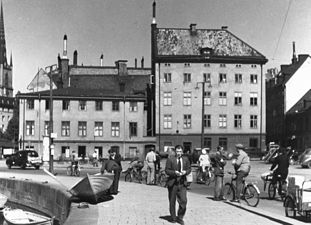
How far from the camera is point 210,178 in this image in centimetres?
2925

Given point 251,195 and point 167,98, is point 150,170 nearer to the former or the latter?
point 251,195

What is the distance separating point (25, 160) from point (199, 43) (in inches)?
1538

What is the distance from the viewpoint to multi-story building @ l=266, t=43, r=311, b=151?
2975 inches

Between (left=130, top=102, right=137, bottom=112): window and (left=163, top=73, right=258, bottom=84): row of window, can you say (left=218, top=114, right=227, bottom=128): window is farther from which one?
(left=130, top=102, right=137, bottom=112): window

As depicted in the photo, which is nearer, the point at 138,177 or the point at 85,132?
the point at 138,177

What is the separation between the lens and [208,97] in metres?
78.9

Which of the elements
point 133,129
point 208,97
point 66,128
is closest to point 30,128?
point 66,128

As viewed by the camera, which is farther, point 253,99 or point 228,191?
point 253,99


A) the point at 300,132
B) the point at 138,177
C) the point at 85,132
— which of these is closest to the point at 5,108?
the point at 85,132

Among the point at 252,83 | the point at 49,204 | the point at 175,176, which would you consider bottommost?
the point at 49,204

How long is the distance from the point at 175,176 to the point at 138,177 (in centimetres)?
1755

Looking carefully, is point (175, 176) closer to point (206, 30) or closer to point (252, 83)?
point (252, 83)

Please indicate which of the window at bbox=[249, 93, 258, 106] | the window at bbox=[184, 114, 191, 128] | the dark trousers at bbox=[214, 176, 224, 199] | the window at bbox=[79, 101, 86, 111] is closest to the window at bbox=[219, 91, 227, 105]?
the window at bbox=[249, 93, 258, 106]

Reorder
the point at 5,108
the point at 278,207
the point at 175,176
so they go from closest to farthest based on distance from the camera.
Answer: the point at 175,176 → the point at 278,207 → the point at 5,108
